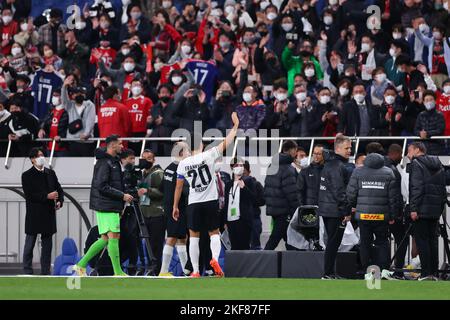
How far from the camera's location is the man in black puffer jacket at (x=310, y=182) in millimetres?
23516

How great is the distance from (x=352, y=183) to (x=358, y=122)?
5.36 m

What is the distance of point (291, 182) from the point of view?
2422 centimetres

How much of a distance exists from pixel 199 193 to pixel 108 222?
4.72ft

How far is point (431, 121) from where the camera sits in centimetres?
2556

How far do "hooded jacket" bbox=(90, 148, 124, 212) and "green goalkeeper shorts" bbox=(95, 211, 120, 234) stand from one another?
0.28ft

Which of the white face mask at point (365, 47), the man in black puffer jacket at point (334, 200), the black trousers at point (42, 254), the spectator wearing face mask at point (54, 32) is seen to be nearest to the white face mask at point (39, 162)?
the black trousers at point (42, 254)

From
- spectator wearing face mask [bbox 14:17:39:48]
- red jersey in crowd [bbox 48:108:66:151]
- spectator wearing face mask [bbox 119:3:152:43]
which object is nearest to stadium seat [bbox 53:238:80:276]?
red jersey in crowd [bbox 48:108:66:151]

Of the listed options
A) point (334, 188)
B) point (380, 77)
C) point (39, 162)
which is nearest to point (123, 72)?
point (380, 77)

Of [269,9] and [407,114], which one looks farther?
[269,9]

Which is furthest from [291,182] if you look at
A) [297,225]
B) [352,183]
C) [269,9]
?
[269,9]

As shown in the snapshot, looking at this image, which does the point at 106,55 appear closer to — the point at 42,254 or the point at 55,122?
the point at 55,122

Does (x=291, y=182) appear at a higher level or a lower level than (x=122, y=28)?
lower
